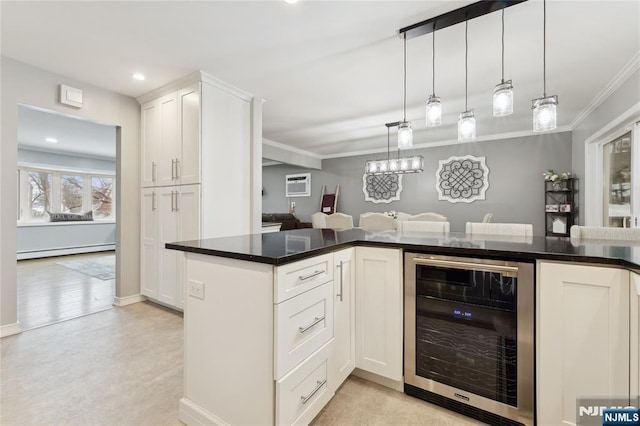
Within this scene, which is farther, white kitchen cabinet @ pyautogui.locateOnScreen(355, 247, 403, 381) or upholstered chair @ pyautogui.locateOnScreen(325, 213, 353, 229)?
upholstered chair @ pyautogui.locateOnScreen(325, 213, 353, 229)

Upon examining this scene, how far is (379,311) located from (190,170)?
7.75 feet

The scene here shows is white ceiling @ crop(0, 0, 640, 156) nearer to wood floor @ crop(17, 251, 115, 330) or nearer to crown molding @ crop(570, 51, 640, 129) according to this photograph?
crown molding @ crop(570, 51, 640, 129)

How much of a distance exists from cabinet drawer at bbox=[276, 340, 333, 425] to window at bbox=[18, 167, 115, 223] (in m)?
7.71

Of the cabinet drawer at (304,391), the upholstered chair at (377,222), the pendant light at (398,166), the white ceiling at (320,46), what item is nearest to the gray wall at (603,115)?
the white ceiling at (320,46)

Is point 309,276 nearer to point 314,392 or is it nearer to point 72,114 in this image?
point 314,392

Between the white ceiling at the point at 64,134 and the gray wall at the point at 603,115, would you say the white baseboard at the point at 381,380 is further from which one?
the white ceiling at the point at 64,134

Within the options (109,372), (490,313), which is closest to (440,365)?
(490,313)

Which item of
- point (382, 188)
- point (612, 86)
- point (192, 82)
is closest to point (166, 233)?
point (192, 82)

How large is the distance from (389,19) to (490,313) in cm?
206

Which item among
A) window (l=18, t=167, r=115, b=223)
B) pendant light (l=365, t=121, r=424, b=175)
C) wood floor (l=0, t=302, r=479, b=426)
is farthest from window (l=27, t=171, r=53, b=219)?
pendant light (l=365, t=121, r=424, b=175)

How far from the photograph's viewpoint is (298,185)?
7.74 meters

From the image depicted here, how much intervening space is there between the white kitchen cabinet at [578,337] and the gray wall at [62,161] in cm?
681

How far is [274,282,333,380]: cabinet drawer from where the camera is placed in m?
1.21

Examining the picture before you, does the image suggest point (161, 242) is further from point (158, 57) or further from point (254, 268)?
point (254, 268)
